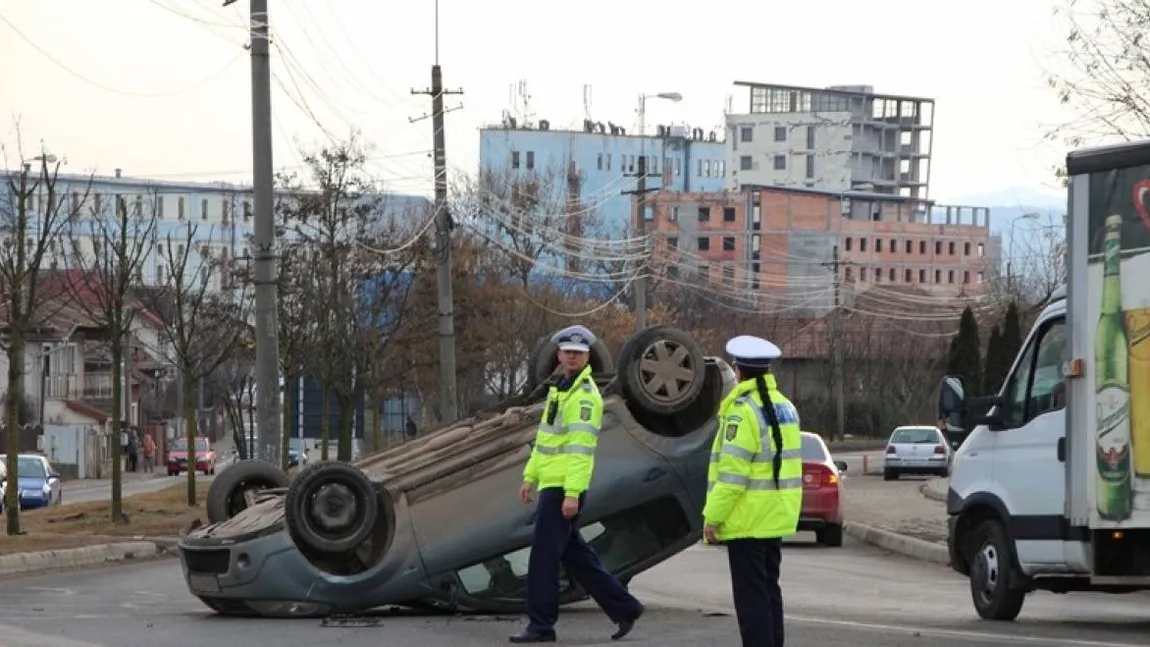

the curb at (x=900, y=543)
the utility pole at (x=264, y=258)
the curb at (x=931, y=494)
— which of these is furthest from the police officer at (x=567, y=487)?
the curb at (x=931, y=494)

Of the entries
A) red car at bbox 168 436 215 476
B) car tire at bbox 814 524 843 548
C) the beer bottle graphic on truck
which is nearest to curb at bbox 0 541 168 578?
car tire at bbox 814 524 843 548

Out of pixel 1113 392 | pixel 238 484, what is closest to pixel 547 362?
pixel 238 484

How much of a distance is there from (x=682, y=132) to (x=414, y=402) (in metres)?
93.8

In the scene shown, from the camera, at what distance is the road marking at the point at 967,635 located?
40.1 feet

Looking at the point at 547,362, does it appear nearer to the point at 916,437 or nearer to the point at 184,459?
the point at 916,437

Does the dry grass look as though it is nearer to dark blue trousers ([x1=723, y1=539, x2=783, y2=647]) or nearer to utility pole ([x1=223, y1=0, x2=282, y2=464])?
utility pole ([x1=223, y1=0, x2=282, y2=464])

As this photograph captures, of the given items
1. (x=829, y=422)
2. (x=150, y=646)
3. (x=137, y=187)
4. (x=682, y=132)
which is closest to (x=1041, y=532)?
(x=150, y=646)

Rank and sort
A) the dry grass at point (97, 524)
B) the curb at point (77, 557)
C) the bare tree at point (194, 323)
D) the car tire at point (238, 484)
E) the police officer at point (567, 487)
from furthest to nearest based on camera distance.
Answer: the bare tree at point (194, 323) < the dry grass at point (97, 524) < the curb at point (77, 557) < the car tire at point (238, 484) < the police officer at point (567, 487)

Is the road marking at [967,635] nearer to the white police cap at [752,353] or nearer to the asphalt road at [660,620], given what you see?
the asphalt road at [660,620]

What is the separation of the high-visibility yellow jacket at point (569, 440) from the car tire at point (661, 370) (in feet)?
5.21

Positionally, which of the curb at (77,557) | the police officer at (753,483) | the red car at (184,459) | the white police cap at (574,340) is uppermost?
the white police cap at (574,340)

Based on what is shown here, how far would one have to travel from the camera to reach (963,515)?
14.9 m

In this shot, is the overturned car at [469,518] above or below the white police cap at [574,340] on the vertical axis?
below

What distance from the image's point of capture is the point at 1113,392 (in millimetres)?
12641
